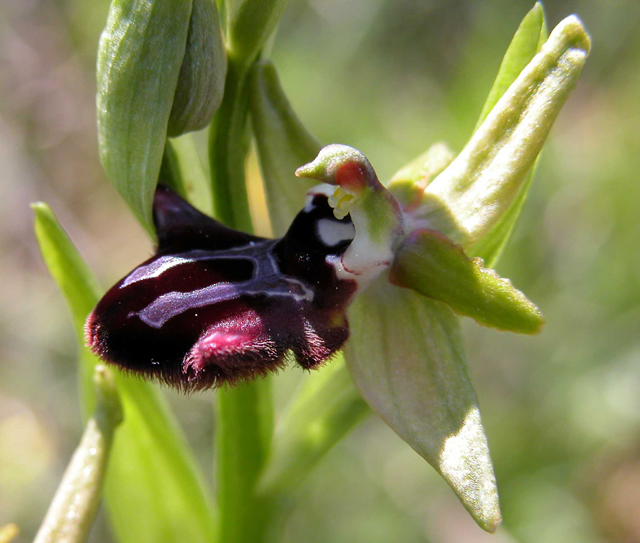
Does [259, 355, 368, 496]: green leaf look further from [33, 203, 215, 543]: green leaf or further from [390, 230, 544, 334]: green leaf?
[390, 230, 544, 334]: green leaf

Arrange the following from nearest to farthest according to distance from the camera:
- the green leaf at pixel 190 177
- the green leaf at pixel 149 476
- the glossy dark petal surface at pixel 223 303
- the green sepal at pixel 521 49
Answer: the glossy dark petal surface at pixel 223 303 → the green sepal at pixel 521 49 → the green leaf at pixel 190 177 → the green leaf at pixel 149 476

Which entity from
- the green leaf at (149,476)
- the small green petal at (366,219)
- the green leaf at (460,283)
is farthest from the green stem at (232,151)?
the green leaf at (149,476)

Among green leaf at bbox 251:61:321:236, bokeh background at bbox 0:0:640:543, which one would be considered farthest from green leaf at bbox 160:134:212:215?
bokeh background at bbox 0:0:640:543

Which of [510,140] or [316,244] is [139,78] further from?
[510,140]

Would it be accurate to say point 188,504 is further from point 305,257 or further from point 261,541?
point 305,257

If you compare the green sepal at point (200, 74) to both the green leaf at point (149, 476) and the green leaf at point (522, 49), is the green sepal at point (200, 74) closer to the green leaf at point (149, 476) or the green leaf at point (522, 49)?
the green leaf at point (522, 49)

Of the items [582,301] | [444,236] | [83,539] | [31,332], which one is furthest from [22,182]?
[444,236]
